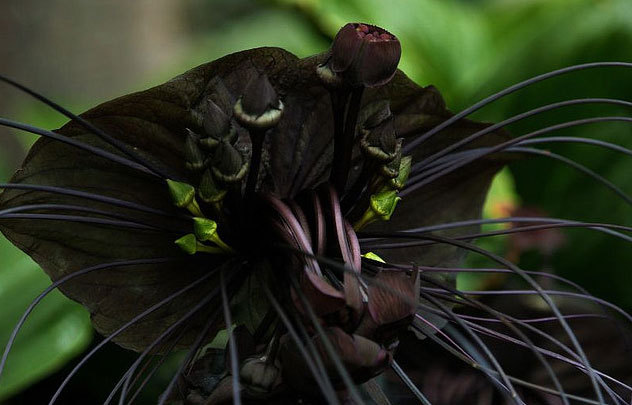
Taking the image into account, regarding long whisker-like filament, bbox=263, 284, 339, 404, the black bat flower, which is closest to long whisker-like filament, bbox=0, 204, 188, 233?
the black bat flower

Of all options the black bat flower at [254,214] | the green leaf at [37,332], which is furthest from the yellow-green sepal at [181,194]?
the green leaf at [37,332]

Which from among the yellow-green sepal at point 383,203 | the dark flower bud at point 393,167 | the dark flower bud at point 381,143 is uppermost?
the dark flower bud at point 381,143

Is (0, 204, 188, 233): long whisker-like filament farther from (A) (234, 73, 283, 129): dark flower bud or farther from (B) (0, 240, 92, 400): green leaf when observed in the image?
(B) (0, 240, 92, 400): green leaf

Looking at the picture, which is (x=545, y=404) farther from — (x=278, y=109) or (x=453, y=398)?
(x=278, y=109)

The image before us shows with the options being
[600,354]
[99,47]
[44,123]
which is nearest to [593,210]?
[600,354]

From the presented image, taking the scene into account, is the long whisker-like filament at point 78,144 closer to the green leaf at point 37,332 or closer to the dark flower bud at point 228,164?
the dark flower bud at point 228,164
